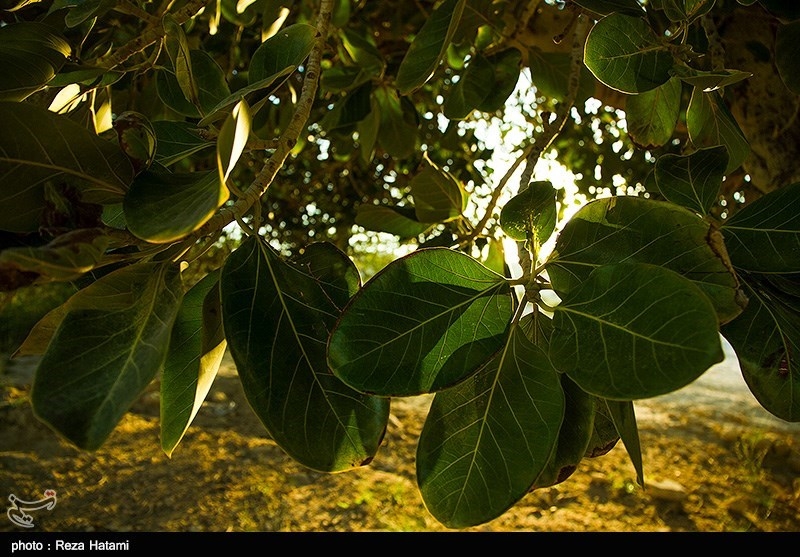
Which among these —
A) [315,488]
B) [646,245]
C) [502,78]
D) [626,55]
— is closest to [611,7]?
[626,55]

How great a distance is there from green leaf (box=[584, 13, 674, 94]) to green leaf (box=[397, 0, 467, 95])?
0.18 metres

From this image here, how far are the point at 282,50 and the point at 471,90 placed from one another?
574mm

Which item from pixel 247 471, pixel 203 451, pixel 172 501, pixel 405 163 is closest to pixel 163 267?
pixel 405 163

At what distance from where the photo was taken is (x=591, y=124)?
7.68ft

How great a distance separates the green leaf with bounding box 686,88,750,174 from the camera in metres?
0.78

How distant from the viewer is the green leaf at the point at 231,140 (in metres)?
0.40

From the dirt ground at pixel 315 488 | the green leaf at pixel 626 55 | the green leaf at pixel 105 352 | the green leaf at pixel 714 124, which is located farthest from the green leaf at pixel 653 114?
the dirt ground at pixel 315 488

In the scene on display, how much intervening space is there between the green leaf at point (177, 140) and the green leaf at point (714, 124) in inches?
23.2

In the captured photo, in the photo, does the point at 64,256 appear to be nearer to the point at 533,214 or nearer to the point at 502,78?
the point at 533,214

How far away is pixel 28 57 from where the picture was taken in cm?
66

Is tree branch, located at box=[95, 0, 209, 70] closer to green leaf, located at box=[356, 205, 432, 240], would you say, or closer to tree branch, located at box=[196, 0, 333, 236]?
tree branch, located at box=[196, 0, 333, 236]

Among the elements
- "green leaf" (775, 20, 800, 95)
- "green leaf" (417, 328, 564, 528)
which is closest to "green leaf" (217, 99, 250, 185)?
"green leaf" (417, 328, 564, 528)

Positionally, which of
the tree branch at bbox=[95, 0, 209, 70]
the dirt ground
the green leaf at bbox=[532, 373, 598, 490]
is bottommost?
the dirt ground

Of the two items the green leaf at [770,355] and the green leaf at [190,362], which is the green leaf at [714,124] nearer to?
the green leaf at [770,355]
